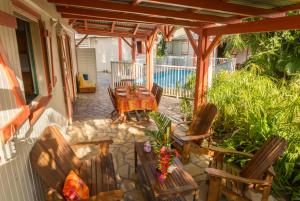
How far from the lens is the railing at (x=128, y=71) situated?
9250 mm

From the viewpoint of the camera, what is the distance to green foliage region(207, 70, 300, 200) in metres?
3.17

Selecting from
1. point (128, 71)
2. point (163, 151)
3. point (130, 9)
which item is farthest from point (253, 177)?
point (128, 71)

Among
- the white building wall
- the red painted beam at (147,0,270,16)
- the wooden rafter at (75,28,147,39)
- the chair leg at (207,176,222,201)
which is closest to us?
the chair leg at (207,176,222,201)

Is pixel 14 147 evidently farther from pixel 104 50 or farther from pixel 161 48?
pixel 161 48

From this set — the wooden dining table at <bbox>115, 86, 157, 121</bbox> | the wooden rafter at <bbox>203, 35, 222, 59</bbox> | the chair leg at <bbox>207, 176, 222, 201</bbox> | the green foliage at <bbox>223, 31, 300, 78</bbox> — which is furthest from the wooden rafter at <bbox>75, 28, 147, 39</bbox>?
the chair leg at <bbox>207, 176, 222, 201</bbox>

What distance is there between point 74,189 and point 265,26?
133 inches

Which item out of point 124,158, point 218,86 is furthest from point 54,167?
point 218,86

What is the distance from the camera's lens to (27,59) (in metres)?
3.09

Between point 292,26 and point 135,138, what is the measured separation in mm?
3497

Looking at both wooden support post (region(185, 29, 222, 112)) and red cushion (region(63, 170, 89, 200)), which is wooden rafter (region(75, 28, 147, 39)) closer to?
wooden support post (region(185, 29, 222, 112))

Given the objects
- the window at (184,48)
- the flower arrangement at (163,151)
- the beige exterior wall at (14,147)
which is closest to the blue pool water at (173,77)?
the flower arrangement at (163,151)

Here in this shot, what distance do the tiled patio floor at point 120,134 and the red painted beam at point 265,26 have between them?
241 centimetres

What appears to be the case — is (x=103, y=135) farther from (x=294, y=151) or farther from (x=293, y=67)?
(x=293, y=67)

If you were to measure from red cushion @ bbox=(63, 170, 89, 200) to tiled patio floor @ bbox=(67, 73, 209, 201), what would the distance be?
0.84 m
